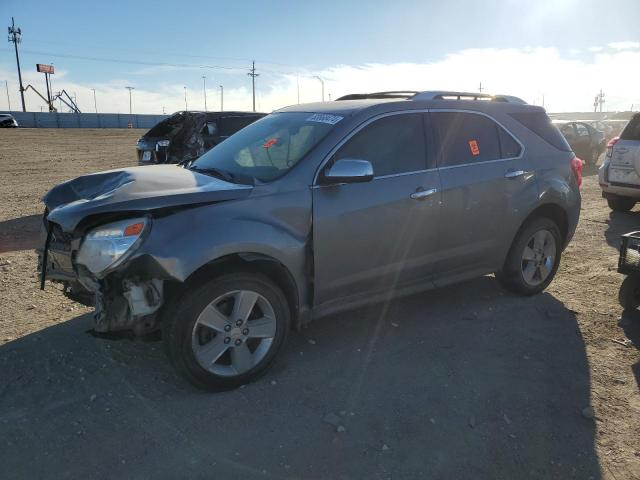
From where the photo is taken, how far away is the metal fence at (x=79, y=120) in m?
59.4

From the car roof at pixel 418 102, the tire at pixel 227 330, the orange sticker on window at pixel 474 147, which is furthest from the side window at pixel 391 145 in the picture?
the tire at pixel 227 330

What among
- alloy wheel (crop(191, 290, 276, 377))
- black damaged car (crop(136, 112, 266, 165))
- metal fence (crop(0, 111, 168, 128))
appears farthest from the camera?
metal fence (crop(0, 111, 168, 128))

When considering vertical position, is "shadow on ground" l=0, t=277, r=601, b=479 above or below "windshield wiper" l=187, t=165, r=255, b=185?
below

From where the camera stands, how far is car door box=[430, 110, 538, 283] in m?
4.25

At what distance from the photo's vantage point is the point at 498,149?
15.3ft

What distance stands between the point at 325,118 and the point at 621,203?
7.51 m

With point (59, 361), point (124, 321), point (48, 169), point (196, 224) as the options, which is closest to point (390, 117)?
point (196, 224)

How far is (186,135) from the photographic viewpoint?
30.7 ft

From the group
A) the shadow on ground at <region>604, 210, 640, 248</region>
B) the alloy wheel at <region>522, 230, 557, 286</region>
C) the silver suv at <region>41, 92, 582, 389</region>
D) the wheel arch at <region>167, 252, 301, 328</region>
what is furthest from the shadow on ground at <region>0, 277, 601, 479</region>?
the shadow on ground at <region>604, 210, 640, 248</region>

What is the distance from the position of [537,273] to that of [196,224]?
353 centimetres

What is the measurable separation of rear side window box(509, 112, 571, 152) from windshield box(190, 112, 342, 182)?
83.2 inches

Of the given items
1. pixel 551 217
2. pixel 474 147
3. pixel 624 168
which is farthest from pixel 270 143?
pixel 624 168

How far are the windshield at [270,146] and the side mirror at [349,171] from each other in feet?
0.92

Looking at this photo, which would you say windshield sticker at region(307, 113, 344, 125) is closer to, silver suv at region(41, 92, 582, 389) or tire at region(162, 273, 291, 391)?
silver suv at region(41, 92, 582, 389)
